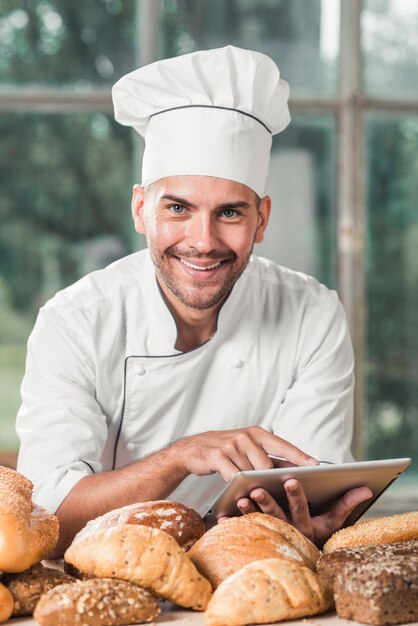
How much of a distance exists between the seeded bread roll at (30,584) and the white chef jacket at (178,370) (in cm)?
76

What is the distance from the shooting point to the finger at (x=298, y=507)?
4.54 feet

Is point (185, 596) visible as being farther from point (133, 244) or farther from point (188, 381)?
point (133, 244)

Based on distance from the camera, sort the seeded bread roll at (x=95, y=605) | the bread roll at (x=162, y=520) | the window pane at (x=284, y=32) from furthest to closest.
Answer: the window pane at (x=284, y=32), the bread roll at (x=162, y=520), the seeded bread roll at (x=95, y=605)

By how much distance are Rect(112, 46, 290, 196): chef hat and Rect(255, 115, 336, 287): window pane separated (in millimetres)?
2170

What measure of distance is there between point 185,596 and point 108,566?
0.10 m

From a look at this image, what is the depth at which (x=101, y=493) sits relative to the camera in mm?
1723

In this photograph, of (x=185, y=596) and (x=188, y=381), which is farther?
(x=188, y=381)

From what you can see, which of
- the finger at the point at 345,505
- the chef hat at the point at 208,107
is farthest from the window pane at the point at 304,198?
the finger at the point at 345,505

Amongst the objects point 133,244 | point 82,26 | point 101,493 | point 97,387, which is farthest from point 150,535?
point 82,26

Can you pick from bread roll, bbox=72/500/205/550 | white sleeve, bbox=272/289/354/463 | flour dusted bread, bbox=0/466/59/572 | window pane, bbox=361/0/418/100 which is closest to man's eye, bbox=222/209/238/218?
white sleeve, bbox=272/289/354/463

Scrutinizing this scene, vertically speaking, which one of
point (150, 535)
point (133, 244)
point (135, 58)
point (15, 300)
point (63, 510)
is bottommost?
point (63, 510)

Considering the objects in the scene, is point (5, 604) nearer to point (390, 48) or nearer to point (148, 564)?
point (148, 564)

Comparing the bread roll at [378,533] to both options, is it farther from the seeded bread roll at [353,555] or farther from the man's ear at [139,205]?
the man's ear at [139,205]

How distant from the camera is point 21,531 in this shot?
1102mm
